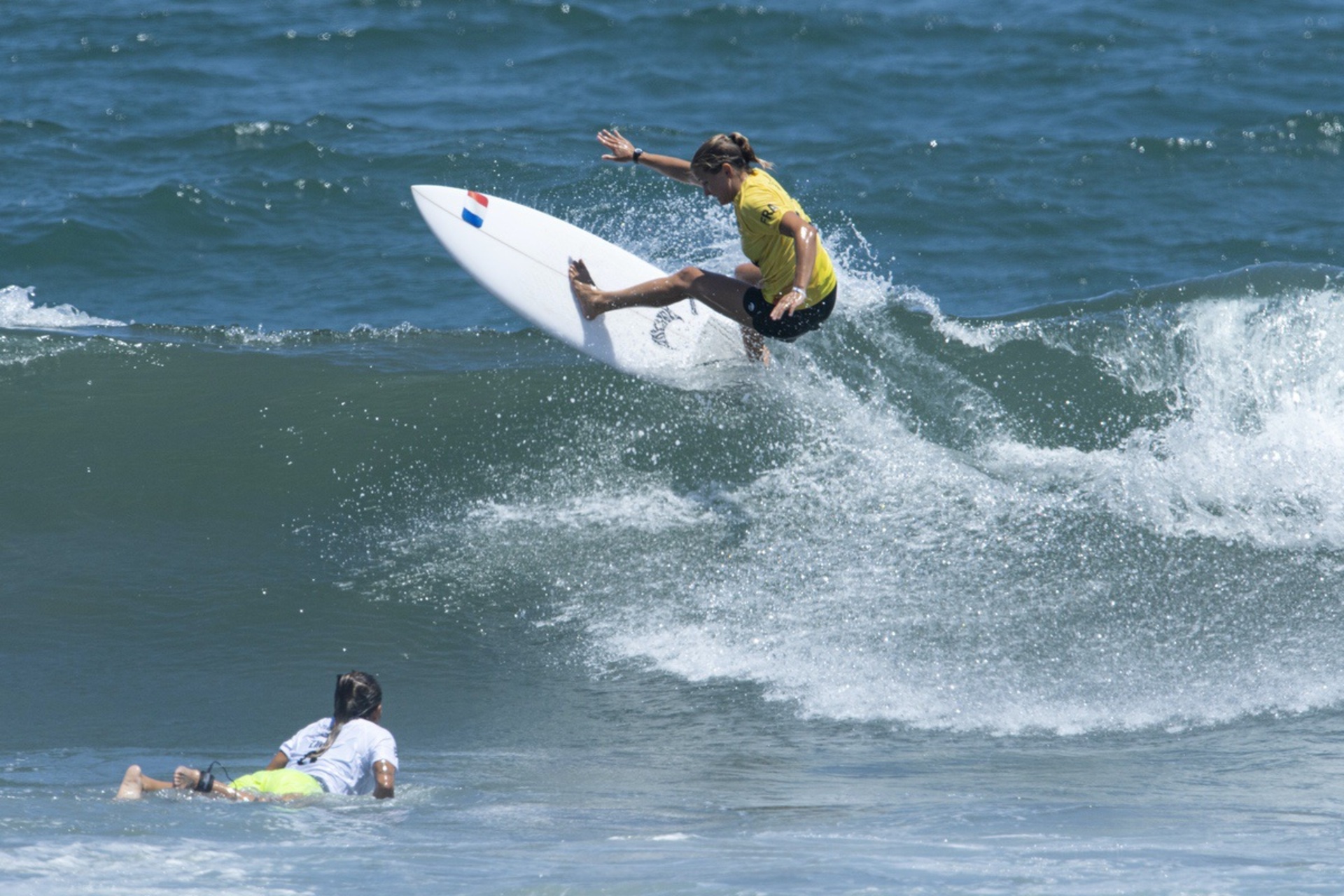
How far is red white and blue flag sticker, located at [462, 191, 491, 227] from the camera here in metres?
8.84

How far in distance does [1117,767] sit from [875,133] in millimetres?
10586

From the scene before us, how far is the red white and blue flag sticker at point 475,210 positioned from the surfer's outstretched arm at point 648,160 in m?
1.40

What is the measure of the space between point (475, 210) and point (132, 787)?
4819mm

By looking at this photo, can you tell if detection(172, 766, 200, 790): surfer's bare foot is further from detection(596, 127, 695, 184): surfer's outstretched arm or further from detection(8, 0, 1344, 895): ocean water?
detection(596, 127, 695, 184): surfer's outstretched arm

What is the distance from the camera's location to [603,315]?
8523mm

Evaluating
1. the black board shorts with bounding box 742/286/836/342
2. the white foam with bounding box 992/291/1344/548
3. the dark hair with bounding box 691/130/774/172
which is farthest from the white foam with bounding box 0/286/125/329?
the white foam with bounding box 992/291/1344/548

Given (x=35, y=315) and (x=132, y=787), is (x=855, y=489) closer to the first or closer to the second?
(x=132, y=787)

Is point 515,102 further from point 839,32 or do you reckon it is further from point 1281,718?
point 1281,718

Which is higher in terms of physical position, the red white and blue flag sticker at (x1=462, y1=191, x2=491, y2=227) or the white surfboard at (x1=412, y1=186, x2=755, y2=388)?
the red white and blue flag sticker at (x1=462, y1=191, x2=491, y2=227)

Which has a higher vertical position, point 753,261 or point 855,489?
point 753,261

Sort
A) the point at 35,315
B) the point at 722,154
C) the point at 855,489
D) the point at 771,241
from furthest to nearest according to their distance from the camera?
the point at 35,315 < the point at 855,489 < the point at 771,241 < the point at 722,154

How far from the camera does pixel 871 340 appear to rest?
9.58 meters

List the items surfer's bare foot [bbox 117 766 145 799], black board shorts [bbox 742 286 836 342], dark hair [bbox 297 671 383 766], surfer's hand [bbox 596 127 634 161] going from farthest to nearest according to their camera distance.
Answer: surfer's hand [bbox 596 127 634 161] → black board shorts [bbox 742 286 836 342] → dark hair [bbox 297 671 383 766] → surfer's bare foot [bbox 117 766 145 799]

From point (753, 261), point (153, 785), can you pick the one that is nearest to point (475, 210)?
point (753, 261)
